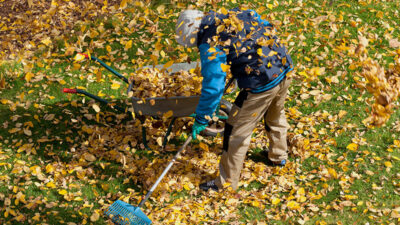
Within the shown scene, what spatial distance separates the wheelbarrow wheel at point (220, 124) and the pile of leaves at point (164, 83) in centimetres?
53

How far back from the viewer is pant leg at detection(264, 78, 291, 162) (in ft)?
13.5

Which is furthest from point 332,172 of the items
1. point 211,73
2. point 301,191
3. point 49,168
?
point 49,168

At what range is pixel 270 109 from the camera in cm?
418

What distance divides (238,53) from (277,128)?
127 cm

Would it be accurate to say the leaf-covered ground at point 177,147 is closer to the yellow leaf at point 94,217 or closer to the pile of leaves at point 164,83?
the yellow leaf at point 94,217

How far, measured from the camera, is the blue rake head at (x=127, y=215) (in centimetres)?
363

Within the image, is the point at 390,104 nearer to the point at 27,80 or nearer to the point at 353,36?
the point at 353,36

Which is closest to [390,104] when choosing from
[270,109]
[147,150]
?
[270,109]

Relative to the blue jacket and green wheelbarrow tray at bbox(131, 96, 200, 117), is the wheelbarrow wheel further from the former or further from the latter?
the blue jacket

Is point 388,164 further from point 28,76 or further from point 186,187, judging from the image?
point 28,76

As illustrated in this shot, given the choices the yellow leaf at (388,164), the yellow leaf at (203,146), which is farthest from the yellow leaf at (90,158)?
the yellow leaf at (388,164)

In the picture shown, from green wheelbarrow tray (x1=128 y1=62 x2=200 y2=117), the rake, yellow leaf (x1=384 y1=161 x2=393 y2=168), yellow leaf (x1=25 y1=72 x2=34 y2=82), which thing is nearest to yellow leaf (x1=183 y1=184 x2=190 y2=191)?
the rake

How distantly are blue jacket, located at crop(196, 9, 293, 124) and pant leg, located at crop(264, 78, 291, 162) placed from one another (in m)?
0.53

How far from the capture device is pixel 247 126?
3.86m
